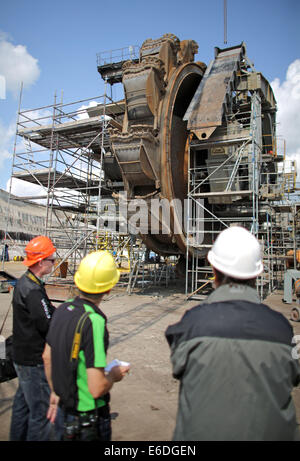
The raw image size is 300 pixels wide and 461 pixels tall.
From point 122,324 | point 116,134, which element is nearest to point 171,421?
point 122,324

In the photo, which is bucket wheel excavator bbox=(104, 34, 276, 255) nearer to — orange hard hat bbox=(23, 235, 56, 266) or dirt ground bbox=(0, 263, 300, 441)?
dirt ground bbox=(0, 263, 300, 441)

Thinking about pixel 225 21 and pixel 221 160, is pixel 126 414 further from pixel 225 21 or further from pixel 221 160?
pixel 225 21

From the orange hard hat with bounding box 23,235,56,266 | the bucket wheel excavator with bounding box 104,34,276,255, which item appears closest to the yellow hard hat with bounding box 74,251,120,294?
the orange hard hat with bounding box 23,235,56,266

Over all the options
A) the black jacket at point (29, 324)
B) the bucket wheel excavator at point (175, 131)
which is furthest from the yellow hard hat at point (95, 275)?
the bucket wheel excavator at point (175, 131)

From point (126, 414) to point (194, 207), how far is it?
902 centimetres

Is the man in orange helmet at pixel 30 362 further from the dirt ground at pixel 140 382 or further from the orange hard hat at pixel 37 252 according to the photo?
the dirt ground at pixel 140 382

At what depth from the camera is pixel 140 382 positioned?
182 inches

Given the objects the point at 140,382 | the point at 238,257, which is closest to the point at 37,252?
the point at 238,257

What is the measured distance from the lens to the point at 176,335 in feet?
4.97

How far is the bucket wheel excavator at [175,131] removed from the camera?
10.3 meters

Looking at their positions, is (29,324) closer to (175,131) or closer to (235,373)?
(235,373)

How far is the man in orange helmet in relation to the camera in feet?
8.03

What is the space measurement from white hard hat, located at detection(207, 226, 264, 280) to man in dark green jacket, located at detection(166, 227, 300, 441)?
0.59 feet
